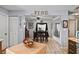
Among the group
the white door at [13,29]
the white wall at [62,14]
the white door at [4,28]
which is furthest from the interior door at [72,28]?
the white door at [4,28]

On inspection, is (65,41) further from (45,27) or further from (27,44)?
(27,44)

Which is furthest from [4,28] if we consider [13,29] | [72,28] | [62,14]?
[72,28]

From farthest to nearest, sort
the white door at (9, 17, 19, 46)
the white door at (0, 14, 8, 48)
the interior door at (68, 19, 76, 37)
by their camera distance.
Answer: the interior door at (68, 19, 76, 37), the white door at (9, 17, 19, 46), the white door at (0, 14, 8, 48)

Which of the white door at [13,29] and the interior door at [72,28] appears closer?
the white door at [13,29]

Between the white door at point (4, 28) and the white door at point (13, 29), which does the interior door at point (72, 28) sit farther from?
the white door at point (4, 28)

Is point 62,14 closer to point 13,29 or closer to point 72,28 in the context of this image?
point 72,28

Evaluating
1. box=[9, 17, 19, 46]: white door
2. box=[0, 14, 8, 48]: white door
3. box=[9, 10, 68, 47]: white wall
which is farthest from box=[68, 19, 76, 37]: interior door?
box=[0, 14, 8, 48]: white door

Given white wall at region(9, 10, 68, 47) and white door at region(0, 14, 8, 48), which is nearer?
white door at region(0, 14, 8, 48)

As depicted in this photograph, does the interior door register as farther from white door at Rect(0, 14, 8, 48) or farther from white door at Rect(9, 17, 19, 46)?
white door at Rect(0, 14, 8, 48)
